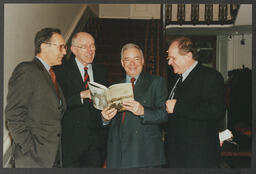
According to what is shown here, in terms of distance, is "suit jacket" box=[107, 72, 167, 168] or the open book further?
"suit jacket" box=[107, 72, 167, 168]

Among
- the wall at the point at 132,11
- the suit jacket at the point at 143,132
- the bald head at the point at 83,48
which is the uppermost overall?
the wall at the point at 132,11

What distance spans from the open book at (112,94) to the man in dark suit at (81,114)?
28 cm

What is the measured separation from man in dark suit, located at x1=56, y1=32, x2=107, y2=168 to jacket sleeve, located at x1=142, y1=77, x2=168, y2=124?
560 mm

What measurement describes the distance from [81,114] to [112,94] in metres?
0.56

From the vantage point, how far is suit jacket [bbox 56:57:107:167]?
2799 millimetres

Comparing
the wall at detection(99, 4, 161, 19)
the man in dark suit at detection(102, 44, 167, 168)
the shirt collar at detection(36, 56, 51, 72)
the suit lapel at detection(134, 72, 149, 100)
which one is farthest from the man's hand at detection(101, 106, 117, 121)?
the wall at detection(99, 4, 161, 19)

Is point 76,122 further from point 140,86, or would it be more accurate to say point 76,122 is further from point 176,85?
point 176,85

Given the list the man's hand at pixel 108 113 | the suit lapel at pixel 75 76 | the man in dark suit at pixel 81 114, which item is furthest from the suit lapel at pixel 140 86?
the suit lapel at pixel 75 76

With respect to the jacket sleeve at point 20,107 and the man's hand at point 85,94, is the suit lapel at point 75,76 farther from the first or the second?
the jacket sleeve at point 20,107

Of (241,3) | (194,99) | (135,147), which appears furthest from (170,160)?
(241,3)

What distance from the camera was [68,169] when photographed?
2934mm

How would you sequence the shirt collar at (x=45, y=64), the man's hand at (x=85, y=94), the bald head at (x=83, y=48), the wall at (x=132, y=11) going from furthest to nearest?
the wall at (x=132, y=11), the bald head at (x=83, y=48), the man's hand at (x=85, y=94), the shirt collar at (x=45, y=64)

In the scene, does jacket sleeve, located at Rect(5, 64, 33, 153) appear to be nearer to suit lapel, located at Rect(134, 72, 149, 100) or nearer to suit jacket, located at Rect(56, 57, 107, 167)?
suit jacket, located at Rect(56, 57, 107, 167)

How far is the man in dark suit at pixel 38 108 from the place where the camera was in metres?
2.44
